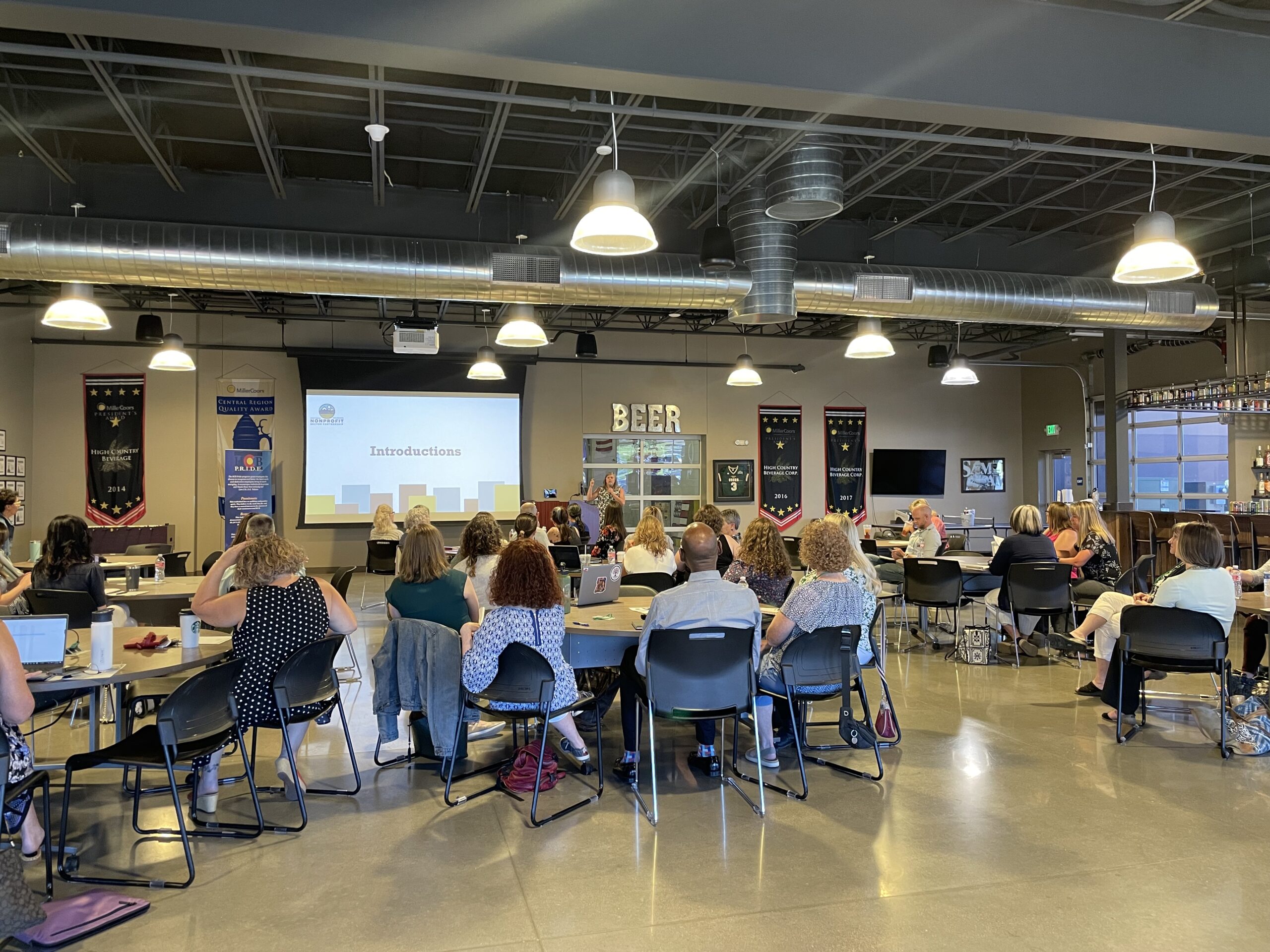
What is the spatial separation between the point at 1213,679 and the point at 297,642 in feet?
19.6

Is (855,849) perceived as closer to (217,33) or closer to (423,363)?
(217,33)

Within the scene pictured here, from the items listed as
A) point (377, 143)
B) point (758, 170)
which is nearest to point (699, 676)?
point (758, 170)

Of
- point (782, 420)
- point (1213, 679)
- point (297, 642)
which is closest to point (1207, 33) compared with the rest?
point (1213, 679)

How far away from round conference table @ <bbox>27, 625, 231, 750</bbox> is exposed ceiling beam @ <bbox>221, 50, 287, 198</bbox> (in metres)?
3.35

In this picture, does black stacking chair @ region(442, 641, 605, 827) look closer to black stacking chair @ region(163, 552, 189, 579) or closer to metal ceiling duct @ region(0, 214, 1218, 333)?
metal ceiling duct @ region(0, 214, 1218, 333)

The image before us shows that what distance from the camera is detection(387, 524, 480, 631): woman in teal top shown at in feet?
14.7

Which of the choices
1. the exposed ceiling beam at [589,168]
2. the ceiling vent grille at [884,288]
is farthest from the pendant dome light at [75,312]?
the ceiling vent grille at [884,288]

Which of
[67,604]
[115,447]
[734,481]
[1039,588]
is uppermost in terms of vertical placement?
[115,447]

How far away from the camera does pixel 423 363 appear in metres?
13.8

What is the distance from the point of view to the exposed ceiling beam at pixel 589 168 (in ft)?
21.6

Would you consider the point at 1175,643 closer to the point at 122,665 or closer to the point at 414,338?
the point at 122,665

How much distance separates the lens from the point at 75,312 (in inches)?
259

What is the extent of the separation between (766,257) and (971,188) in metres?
1.98

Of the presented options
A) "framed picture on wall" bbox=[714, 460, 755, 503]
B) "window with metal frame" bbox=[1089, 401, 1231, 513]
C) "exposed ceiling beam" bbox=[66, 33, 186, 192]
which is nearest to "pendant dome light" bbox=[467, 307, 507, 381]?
"exposed ceiling beam" bbox=[66, 33, 186, 192]
